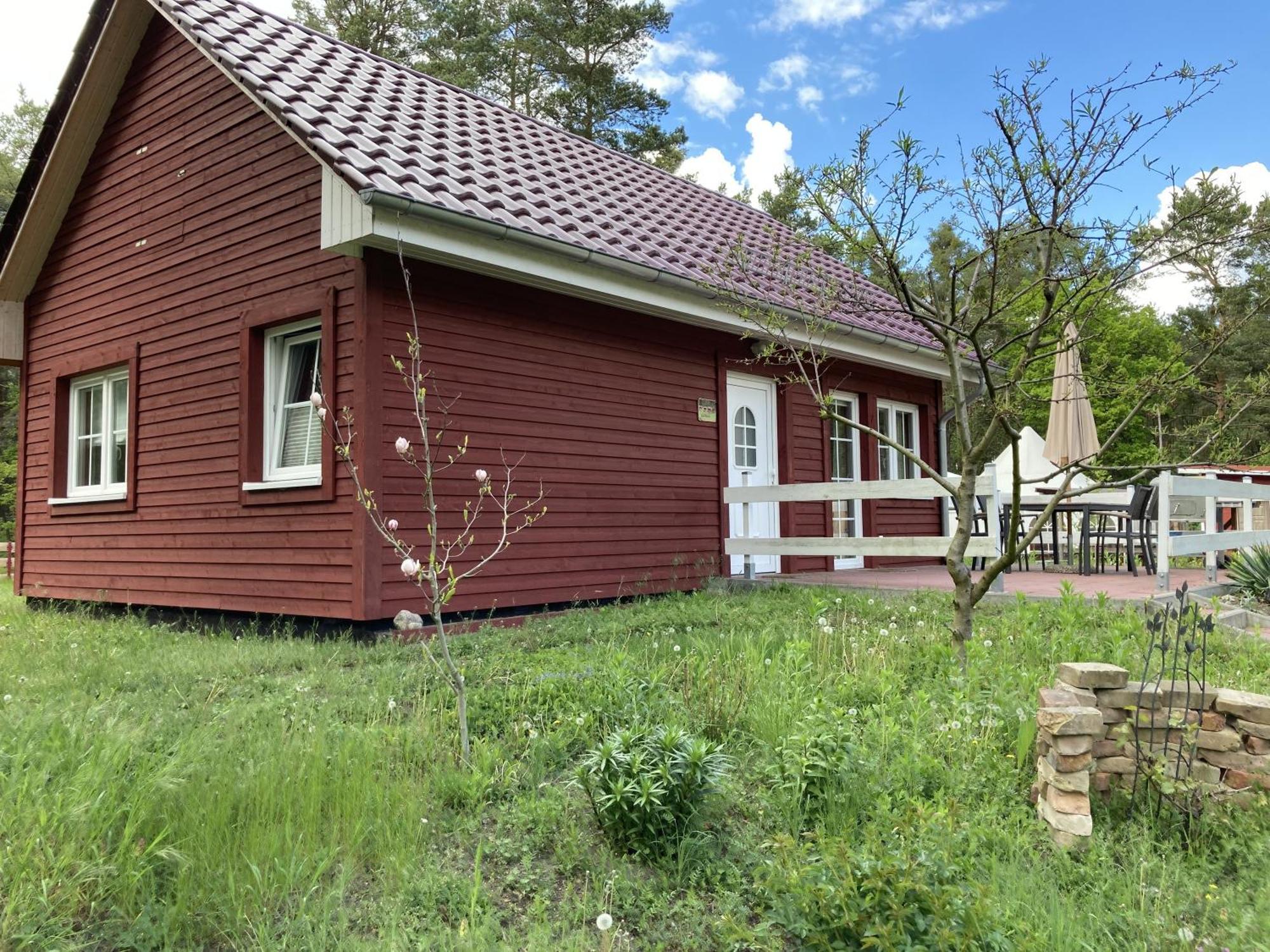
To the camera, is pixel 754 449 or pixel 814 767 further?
pixel 754 449

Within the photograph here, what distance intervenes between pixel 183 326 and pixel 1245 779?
8556 millimetres

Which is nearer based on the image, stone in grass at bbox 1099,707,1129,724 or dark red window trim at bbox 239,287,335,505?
stone in grass at bbox 1099,707,1129,724

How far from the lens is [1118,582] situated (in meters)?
7.89

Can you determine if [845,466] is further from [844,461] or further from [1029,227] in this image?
[1029,227]

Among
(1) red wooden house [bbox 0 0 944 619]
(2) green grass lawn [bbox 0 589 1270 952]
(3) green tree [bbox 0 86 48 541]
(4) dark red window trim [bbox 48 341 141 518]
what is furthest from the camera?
(3) green tree [bbox 0 86 48 541]

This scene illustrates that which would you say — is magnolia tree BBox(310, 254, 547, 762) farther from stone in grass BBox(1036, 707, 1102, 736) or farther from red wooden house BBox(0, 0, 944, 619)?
stone in grass BBox(1036, 707, 1102, 736)

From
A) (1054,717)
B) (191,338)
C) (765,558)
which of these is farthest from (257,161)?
(1054,717)

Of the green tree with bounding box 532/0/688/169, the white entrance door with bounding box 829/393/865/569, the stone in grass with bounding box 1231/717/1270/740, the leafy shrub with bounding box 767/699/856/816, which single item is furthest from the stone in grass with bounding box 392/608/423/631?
the green tree with bounding box 532/0/688/169

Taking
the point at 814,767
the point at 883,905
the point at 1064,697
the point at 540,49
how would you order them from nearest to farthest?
1. the point at 883,905
2. the point at 814,767
3. the point at 1064,697
4. the point at 540,49

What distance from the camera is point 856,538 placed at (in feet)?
26.7

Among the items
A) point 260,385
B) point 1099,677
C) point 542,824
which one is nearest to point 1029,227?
point 1099,677

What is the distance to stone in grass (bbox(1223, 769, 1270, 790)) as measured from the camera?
9.86ft

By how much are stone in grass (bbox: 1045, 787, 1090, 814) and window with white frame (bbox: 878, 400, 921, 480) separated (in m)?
8.76

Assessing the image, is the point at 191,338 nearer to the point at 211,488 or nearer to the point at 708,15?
the point at 211,488
